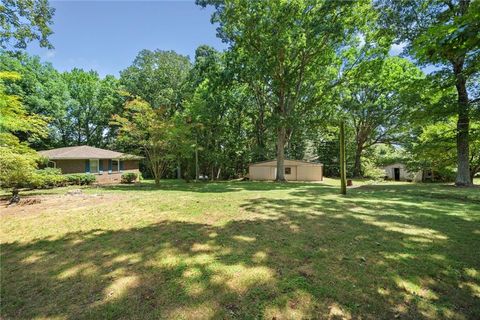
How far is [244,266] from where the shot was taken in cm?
382

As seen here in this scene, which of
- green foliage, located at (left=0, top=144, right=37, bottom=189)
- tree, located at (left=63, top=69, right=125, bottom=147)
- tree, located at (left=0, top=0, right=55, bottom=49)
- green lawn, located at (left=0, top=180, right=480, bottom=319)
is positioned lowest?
green lawn, located at (left=0, top=180, right=480, bottom=319)

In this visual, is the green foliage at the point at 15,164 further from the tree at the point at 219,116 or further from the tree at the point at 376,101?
the tree at the point at 376,101

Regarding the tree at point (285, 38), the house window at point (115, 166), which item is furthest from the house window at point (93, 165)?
the tree at point (285, 38)

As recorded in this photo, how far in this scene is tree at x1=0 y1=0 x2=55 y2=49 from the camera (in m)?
6.98

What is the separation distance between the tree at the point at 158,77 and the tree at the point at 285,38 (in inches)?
575

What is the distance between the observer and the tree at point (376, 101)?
19734 millimetres

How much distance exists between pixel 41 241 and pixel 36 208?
4.51 m

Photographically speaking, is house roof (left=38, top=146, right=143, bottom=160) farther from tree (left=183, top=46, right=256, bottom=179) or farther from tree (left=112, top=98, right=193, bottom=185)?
tree (left=183, top=46, right=256, bottom=179)

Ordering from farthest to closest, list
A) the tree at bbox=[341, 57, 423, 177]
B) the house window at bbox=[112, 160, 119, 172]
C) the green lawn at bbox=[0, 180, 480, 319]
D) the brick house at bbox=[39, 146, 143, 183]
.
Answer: the house window at bbox=[112, 160, 119, 172] → the brick house at bbox=[39, 146, 143, 183] → the tree at bbox=[341, 57, 423, 177] → the green lawn at bbox=[0, 180, 480, 319]

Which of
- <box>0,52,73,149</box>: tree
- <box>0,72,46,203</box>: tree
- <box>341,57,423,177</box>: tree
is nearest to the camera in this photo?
<box>0,72,46,203</box>: tree

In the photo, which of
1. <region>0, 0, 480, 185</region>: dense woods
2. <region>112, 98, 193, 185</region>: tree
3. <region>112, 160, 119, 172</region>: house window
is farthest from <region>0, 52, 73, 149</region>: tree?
<region>112, 98, 193, 185</region>: tree

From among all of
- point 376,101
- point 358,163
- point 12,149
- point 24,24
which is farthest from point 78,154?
point 376,101

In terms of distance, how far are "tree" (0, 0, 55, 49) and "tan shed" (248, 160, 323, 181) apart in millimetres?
21588

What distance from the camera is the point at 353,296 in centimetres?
309
